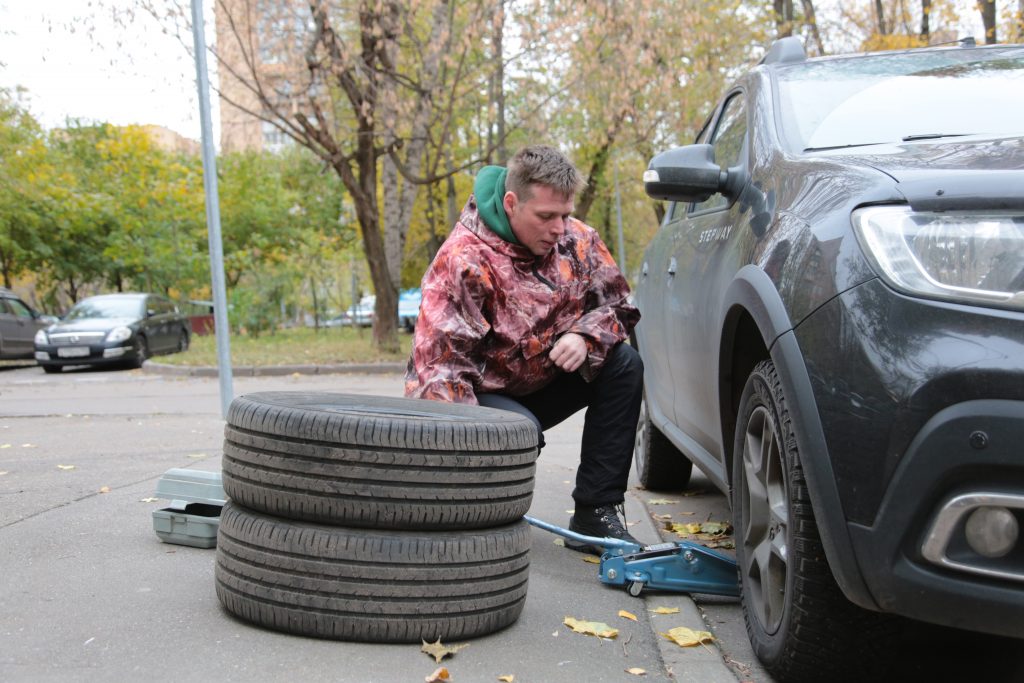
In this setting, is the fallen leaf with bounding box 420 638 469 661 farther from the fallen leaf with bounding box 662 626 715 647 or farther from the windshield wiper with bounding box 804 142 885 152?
the windshield wiper with bounding box 804 142 885 152

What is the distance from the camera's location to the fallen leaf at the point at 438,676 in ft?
7.85

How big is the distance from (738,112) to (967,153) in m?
1.62

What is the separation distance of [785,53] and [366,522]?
2.47 metres

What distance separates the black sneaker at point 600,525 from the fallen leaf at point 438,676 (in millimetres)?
1381

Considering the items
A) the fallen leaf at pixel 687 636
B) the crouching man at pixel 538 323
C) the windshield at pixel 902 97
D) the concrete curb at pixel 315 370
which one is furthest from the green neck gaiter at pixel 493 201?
the concrete curb at pixel 315 370

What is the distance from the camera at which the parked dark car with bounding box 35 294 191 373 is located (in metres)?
17.3

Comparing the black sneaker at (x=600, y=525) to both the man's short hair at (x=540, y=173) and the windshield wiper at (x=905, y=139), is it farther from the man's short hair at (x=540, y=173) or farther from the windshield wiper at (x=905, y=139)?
the windshield wiper at (x=905, y=139)

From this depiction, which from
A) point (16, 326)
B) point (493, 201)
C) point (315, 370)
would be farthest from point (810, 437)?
point (16, 326)

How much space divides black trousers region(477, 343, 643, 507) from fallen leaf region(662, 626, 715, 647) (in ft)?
2.90

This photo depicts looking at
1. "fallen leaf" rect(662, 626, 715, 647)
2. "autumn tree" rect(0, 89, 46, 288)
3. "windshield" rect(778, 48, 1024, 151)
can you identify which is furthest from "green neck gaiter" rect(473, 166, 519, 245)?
"autumn tree" rect(0, 89, 46, 288)

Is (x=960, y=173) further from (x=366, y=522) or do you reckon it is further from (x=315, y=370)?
(x=315, y=370)

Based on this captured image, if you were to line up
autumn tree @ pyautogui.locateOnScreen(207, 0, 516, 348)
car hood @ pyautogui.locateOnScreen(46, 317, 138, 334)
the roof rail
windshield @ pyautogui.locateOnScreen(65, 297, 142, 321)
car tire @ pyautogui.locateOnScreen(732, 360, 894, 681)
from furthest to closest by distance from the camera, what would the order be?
windshield @ pyautogui.locateOnScreen(65, 297, 142, 321) → car hood @ pyautogui.locateOnScreen(46, 317, 138, 334) → autumn tree @ pyautogui.locateOnScreen(207, 0, 516, 348) → the roof rail → car tire @ pyautogui.locateOnScreen(732, 360, 894, 681)

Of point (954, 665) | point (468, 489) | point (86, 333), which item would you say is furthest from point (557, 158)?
point (86, 333)

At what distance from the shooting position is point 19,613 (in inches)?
111
